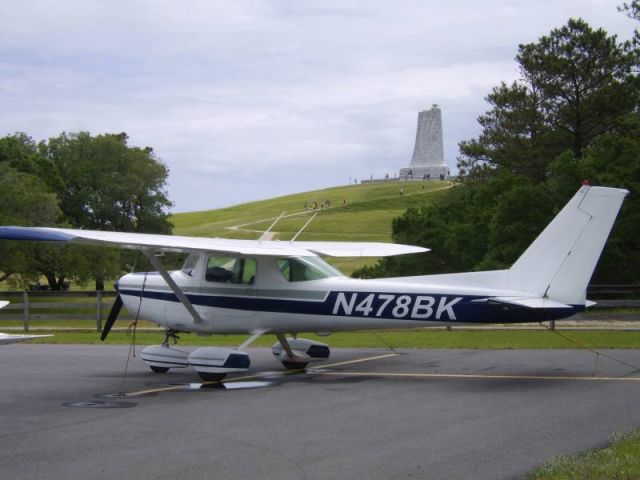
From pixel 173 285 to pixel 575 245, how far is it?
6.33 meters

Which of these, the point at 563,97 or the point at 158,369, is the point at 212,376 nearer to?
the point at 158,369

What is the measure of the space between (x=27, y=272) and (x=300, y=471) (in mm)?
46549

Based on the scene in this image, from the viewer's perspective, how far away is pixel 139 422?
10.5 m

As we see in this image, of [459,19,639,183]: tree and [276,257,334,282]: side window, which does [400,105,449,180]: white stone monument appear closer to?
[459,19,639,183]: tree

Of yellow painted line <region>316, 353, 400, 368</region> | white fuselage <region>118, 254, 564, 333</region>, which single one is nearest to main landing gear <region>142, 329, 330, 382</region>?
yellow painted line <region>316, 353, 400, 368</region>

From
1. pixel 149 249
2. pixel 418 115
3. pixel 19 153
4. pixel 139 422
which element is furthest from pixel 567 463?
pixel 418 115

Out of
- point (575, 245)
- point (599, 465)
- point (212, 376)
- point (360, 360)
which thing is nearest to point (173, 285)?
point (212, 376)

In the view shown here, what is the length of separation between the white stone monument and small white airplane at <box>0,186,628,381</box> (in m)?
112

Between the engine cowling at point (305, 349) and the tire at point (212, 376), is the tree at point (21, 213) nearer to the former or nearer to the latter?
the engine cowling at point (305, 349)

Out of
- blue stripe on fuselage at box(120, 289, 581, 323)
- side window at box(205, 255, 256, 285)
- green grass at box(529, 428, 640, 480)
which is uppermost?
side window at box(205, 255, 256, 285)

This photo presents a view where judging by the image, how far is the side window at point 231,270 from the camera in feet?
48.8

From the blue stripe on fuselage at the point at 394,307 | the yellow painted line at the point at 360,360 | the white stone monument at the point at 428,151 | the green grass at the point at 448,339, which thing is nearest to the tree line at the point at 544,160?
the green grass at the point at 448,339

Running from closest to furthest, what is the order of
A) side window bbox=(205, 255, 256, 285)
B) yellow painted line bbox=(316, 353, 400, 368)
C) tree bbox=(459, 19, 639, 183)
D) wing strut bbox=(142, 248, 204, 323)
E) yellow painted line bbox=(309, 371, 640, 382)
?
yellow painted line bbox=(309, 371, 640, 382), wing strut bbox=(142, 248, 204, 323), side window bbox=(205, 255, 256, 285), yellow painted line bbox=(316, 353, 400, 368), tree bbox=(459, 19, 639, 183)

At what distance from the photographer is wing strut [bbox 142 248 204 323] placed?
13.9 m
